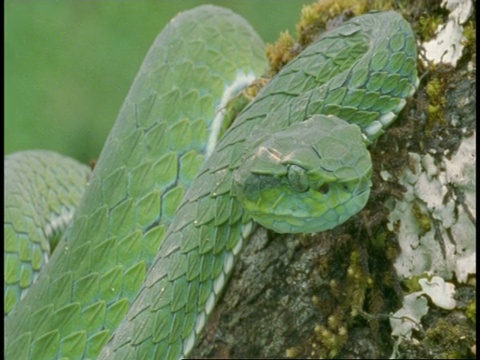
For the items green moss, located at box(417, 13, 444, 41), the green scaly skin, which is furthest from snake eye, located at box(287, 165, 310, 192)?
the green scaly skin

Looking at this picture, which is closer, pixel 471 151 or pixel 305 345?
pixel 471 151

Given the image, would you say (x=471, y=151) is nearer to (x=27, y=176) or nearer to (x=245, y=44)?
(x=245, y=44)

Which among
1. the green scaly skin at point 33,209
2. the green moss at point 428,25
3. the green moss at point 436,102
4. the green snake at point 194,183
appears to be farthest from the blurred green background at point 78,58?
the green moss at point 436,102

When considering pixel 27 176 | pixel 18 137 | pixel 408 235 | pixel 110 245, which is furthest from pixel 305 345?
pixel 18 137

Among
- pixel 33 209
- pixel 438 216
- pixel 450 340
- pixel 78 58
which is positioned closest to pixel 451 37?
pixel 438 216

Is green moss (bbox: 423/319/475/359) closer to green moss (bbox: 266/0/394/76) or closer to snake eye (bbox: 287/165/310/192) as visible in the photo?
snake eye (bbox: 287/165/310/192)

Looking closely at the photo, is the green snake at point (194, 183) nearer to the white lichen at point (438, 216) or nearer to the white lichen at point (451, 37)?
the white lichen at point (451, 37)

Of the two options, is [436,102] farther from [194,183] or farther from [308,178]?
[194,183]

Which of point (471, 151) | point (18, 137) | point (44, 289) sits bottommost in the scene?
point (18, 137)

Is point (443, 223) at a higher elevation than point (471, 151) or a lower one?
lower
